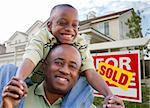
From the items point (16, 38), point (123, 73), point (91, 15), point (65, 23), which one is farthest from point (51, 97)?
point (91, 15)

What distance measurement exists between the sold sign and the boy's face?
203cm

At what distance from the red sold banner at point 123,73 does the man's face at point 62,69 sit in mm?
2025

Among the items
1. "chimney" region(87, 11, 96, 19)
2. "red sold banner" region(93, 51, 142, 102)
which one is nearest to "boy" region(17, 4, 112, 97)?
"red sold banner" region(93, 51, 142, 102)

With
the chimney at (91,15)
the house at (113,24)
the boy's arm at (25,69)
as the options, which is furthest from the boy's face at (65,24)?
the chimney at (91,15)

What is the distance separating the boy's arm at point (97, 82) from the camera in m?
0.92

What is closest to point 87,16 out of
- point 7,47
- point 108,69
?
point 7,47

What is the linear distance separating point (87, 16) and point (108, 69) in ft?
53.1

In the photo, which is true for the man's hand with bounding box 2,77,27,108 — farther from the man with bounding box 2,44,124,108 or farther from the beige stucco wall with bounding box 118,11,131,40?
the beige stucco wall with bounding box 118,11,131,40

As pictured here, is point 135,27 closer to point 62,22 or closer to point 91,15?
point 91,15

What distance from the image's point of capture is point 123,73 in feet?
9.71

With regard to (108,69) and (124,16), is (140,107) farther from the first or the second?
(124,16)

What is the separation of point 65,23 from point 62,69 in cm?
17

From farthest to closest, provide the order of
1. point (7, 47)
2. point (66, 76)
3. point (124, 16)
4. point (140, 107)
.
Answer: point (7, 47) → point (124, 16) → point (140, 107) → point (66, 76)

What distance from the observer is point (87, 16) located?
18953 mm
